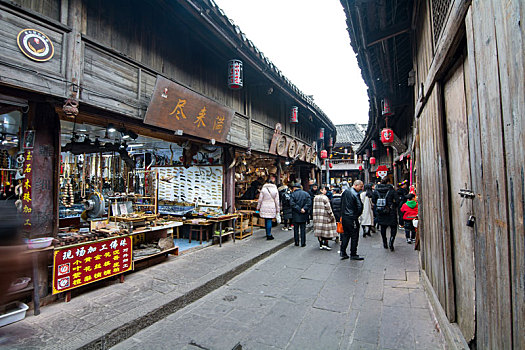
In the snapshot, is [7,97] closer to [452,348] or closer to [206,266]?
[206,266]

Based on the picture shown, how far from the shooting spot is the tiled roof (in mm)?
36266

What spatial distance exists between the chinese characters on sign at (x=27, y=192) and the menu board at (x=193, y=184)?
5.63 metres

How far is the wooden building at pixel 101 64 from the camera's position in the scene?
12.4 feet

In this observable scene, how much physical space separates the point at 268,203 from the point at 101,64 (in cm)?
641

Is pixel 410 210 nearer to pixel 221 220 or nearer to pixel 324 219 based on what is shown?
pixel 324 219

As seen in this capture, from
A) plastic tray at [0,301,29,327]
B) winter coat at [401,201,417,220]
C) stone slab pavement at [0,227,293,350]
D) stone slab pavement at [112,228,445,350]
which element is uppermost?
winter coat at [401,201,417,220]

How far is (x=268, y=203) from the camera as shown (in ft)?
31.0

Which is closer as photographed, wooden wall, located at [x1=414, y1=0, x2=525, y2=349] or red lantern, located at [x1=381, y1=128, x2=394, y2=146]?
wooden wall, located at [x1=414, y1=0, x2=525, y2=349]

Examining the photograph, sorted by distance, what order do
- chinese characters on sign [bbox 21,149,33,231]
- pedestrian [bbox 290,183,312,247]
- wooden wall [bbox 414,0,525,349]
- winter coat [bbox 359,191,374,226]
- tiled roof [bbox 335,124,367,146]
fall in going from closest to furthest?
wooden wall [bbox 414,0,525,349]
chinese characters on sign [bbox 21,149,33,231]
pedestrian [bbox 290,183,312,247]
winter coat [bbox 359,191,374,226]
tiled roof [bbox 335,124,367,146]

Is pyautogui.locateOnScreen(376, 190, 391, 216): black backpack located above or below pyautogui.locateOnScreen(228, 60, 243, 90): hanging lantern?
below

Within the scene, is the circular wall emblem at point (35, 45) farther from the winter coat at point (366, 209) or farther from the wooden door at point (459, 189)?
the winter coat at point (366, 209)

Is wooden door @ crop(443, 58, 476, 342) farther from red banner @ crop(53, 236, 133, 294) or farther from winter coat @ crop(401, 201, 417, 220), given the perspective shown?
winter coat @ crop(401, 201, 417, 220)

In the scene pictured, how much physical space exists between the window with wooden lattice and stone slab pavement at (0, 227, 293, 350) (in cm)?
547

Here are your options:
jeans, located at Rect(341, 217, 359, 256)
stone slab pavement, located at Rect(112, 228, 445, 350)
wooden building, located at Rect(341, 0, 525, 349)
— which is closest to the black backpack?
jeans, located at Rect(341, 217, 359, 256)
